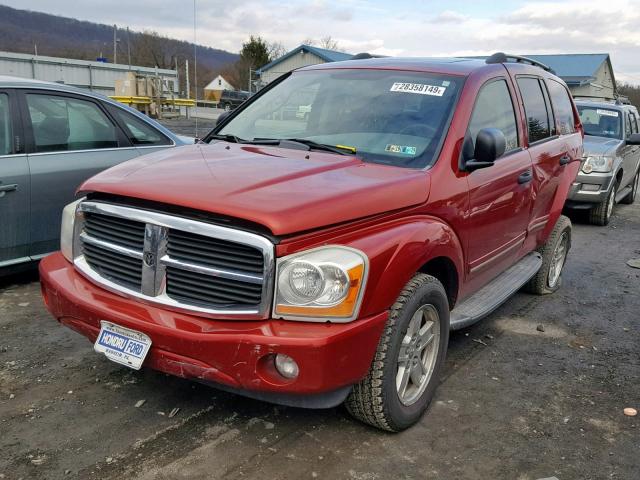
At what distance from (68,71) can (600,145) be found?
74.0 feet

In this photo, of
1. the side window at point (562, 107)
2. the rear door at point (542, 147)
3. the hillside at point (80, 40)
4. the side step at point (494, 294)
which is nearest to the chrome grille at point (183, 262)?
the side step at point (494, 294)

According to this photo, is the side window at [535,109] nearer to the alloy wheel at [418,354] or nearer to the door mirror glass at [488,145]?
the door mirror glass at [488,145]

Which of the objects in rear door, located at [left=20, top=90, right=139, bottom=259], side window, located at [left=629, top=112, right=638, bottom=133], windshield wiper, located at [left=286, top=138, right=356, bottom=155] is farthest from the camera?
side window, located at [left=629, top=112, right=638, bottom=133]

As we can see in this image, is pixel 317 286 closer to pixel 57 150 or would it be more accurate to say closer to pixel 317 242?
pixel 317 242

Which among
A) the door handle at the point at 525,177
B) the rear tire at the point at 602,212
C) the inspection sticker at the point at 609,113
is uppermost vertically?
the inspection sticker at the point at 609,113

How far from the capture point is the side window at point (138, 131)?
5543mm

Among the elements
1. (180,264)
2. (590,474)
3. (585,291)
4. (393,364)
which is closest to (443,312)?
(393,364)

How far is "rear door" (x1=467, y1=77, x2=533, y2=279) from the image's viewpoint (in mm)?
3634

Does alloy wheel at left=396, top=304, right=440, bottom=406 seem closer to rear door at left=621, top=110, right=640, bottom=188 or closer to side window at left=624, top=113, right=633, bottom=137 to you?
rear door at left=621, top=110, right=640, bottom=188

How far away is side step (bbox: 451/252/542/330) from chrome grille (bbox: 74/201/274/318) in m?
1.48

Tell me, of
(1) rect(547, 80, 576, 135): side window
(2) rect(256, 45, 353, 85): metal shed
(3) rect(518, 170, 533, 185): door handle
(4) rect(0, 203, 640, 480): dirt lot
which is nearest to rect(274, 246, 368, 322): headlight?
(4) rect(0, 203, 640, 480): dirt lot

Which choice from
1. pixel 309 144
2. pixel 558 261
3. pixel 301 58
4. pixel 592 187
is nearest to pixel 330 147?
pixel 309 144

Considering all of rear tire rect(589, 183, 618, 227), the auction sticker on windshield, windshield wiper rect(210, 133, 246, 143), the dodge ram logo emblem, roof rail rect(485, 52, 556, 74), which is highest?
roof rail rect(485, 52, 556, 74)

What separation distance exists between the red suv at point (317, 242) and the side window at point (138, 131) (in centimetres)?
181
